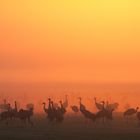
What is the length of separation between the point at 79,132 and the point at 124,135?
3503mm

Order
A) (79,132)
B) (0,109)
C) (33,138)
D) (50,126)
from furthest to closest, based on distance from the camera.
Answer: (0,109)
(50,126)
(79,132)
(33,138)

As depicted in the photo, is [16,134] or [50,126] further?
[50,126]

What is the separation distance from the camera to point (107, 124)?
196ft

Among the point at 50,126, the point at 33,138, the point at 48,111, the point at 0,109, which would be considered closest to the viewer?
the point at 33,138

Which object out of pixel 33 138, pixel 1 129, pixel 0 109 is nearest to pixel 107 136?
pixel 33 138

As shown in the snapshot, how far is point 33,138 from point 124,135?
18.6ft

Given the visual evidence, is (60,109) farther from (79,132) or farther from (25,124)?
(79,132)

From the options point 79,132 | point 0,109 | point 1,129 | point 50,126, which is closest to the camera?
point 79,132

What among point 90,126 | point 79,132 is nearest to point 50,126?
point 90,126

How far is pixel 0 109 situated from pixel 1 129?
75.2 ft

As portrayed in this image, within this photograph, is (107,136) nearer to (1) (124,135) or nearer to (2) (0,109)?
(1) (124,135)

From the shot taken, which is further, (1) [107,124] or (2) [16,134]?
(1) [107,124]

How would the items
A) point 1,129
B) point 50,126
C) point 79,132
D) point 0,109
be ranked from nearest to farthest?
point 79,132 < point 1,129 < point 50,126 < point 0,109

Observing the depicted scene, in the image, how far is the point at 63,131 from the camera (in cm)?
Result: 5088
